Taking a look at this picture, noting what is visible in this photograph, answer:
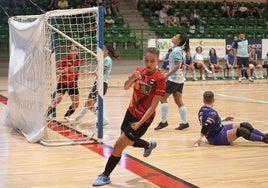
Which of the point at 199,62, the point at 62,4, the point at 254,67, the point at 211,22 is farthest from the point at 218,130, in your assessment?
the point at 211,22

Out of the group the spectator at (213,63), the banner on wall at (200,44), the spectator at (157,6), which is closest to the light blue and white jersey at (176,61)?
the spectator at (213,63)

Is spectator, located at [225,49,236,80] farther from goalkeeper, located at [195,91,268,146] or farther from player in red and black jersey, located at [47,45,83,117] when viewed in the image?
goalkeeper, located at [195,91,268,146]

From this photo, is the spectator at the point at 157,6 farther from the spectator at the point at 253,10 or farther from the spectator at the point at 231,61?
the spectator at the point at 231,61

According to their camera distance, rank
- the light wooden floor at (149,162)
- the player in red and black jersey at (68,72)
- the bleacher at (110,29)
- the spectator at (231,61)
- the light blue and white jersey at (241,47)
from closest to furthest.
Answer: the light wooden floor at (149,162), the player in red and black jersey at (68,72), the light blue and white jersey at (241,47), the spectator at (231,61), the bleacher at (110,29)

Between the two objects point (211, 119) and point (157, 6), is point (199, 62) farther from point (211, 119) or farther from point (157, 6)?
point (211, 119)

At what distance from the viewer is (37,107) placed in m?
7.27

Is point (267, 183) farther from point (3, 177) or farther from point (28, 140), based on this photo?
point (28, 140)

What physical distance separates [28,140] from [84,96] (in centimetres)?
449

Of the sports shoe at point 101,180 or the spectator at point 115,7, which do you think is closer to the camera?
the sports shoe at point 101,180

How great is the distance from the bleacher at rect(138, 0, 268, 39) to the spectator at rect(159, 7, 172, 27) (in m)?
0.22

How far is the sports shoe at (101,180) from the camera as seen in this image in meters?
4.98

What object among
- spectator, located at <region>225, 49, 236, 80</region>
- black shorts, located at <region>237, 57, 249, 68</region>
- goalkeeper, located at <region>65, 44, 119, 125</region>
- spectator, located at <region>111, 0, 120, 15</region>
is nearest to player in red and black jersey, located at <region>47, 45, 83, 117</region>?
goalkeeper, located at <region>65, 44, 119, 125</region>

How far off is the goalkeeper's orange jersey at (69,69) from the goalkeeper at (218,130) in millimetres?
2575

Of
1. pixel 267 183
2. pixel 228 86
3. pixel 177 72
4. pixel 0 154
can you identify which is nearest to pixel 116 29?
pixel 228 86
